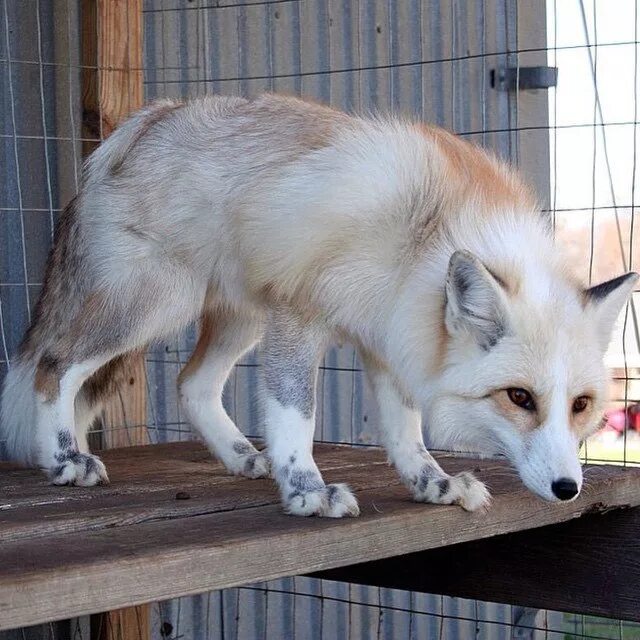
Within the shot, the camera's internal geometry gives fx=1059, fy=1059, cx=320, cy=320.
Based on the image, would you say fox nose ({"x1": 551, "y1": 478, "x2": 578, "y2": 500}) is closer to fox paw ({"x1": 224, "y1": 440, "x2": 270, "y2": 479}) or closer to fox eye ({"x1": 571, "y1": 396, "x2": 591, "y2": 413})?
fox eye ({"x1": 571, "y1": 396, "x2": 591, "y2": 413})

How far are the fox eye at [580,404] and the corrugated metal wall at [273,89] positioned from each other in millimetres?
1841

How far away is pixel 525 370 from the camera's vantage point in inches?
101

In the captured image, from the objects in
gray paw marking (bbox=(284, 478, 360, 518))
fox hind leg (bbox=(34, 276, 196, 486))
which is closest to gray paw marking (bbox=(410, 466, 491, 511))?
gray paw marking (bbox=(284, 478, 360, 518))

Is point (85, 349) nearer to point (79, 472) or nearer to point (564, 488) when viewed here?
point (79, 472)

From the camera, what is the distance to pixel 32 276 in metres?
4.38

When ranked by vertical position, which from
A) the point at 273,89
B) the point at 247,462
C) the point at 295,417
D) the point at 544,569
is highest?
the point at 273,89

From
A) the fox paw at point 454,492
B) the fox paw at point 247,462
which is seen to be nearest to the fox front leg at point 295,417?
the fox paw at point 454,492

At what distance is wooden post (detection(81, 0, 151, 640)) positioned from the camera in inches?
157

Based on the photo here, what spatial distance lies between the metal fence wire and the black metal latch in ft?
0.15

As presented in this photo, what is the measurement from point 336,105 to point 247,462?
228cm

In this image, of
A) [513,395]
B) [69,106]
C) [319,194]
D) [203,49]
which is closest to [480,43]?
[203,49]

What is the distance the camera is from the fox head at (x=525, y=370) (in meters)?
2.54

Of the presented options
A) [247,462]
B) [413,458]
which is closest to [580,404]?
[413,458]

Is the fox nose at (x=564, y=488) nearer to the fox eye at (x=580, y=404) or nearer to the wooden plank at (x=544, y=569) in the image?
the fox eye at (x=580, y=404)
